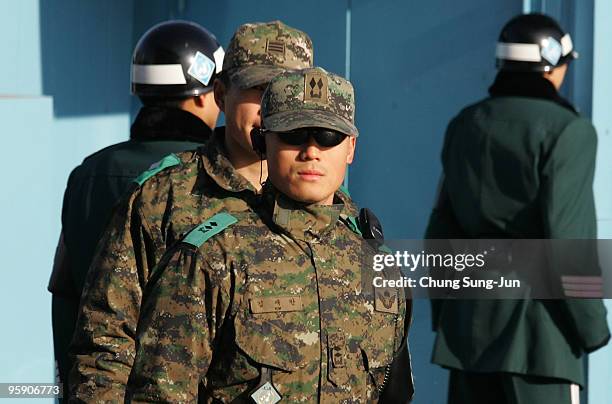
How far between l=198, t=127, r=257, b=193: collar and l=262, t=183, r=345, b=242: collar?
45 centimetres

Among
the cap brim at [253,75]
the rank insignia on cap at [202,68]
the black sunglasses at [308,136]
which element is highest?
the rank insignia on cap at [202,68]

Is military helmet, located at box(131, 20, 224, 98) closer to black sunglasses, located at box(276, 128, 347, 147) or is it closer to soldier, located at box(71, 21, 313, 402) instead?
soldier, located at box(71, 21, 313, 402)

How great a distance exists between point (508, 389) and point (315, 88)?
235cm

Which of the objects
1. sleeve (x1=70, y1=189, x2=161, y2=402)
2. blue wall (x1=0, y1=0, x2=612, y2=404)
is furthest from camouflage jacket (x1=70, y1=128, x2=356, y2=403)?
blue wall (x1=0, y1=0, x2=612, y2=404)

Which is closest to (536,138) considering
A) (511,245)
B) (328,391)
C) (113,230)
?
(511,245)

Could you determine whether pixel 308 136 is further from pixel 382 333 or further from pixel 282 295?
pixel 382 333

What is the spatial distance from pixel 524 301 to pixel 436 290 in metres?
0.45

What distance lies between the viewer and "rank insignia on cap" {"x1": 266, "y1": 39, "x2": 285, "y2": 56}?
11.0ft

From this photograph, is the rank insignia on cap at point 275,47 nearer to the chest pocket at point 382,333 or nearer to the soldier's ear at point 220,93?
the soldier's ear at point 220,93

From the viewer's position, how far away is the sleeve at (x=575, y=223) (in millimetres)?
4539

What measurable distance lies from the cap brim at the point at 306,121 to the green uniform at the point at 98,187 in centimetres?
107

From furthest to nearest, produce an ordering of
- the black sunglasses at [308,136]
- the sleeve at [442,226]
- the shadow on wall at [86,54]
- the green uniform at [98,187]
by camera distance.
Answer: the shadow on wall at [86,54] → the sleeve at [442,226] → the green uniform at [98,187] → the black sunglasses at [308,136]

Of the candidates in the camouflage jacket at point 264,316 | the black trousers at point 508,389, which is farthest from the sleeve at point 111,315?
the black trousers at point 508,389

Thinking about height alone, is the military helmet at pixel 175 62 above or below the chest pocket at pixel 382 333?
above
